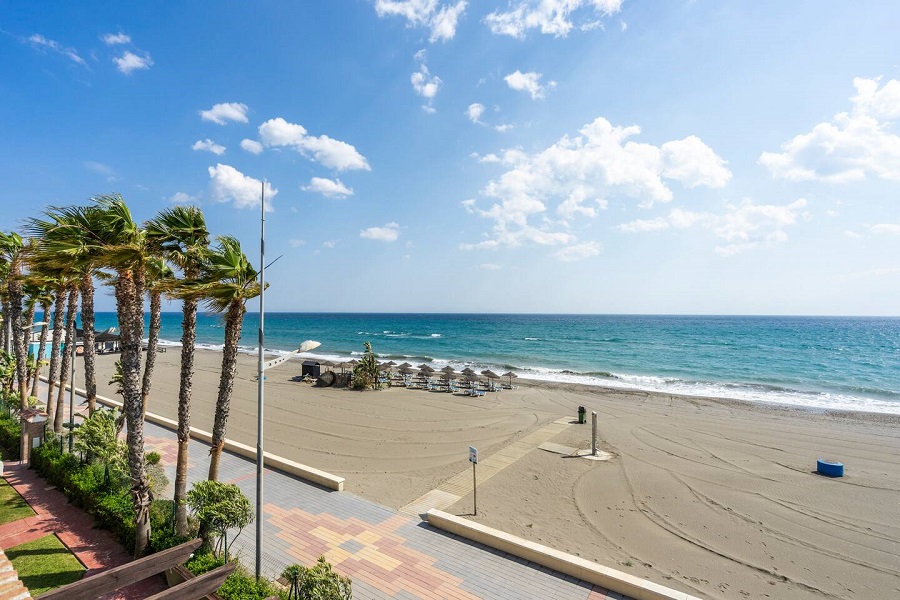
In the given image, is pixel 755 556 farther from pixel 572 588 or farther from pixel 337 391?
pixel 337 391

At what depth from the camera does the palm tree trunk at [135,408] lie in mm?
8047

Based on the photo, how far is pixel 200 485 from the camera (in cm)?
809

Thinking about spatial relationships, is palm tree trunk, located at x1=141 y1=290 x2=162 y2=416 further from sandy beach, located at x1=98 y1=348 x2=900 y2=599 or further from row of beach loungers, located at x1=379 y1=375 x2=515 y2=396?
row of beach loungers, located at x1=379 y1=375 x2=515 y2=396

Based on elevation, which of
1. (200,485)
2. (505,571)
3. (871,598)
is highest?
(200,485)

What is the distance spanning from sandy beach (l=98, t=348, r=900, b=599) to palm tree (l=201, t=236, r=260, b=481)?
18.2ft

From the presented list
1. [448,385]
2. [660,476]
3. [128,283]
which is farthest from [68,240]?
[448,385]

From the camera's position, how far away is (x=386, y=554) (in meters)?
8.79

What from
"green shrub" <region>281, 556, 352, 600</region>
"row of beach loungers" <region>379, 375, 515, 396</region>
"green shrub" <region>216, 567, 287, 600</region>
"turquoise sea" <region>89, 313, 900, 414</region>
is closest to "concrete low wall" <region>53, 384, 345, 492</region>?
"green shrub" <region>216, 567, 287, 600</region>

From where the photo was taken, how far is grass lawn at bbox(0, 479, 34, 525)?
10.1 m

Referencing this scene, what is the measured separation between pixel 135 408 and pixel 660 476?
1557cm

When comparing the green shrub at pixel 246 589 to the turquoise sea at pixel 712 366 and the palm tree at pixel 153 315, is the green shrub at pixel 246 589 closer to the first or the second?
the palm tree at pixel 153 315

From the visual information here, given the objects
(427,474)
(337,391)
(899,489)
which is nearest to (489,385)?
(337,391)

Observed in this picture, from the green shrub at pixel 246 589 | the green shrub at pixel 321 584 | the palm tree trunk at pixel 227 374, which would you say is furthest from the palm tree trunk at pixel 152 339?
the green shrub at pixel 321 584

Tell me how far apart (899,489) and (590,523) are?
1155 centimetres
